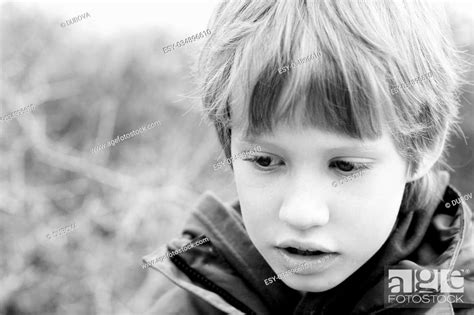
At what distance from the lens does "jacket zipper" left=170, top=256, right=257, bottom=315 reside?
1560mm

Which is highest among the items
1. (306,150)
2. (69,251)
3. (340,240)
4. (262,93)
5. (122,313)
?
(262,93)

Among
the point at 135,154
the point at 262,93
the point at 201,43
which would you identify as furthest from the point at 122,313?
the point at 262,93

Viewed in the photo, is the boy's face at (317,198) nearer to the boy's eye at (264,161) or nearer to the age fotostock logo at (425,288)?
the boy's eye at (264,161)

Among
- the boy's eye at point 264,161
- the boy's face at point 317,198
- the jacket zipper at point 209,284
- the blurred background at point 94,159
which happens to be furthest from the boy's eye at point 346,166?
the blurred background at point 94,159

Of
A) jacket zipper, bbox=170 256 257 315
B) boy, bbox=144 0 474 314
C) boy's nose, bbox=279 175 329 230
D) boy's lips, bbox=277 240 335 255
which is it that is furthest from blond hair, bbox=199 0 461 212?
jacket zipper, bbox=170 256 257 315

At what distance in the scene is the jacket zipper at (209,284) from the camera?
1560 millimetres

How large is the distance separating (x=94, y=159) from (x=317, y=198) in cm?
199

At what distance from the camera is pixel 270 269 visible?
159 cm

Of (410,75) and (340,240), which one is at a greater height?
(410,75)

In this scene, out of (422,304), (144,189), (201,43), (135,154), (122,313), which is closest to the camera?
(422,304)

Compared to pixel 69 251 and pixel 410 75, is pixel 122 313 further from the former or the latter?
pixel 410 75

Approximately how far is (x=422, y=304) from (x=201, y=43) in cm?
86

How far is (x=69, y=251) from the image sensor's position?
9.03 feet

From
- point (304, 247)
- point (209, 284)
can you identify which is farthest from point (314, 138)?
point (209, 284)
